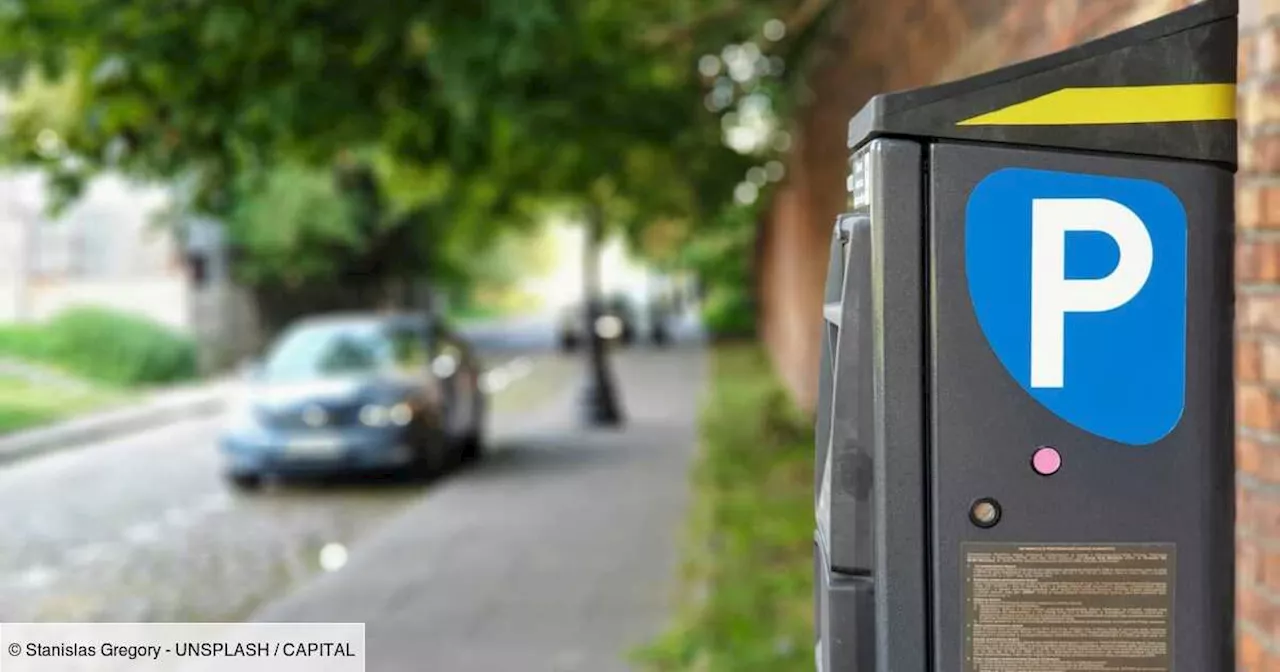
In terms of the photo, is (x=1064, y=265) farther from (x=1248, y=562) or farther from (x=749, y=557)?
(x=749, y=557)

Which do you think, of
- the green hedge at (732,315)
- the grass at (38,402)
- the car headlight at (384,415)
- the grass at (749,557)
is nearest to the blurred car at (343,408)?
the car headlight at (384,415)

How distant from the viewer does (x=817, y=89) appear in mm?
14656

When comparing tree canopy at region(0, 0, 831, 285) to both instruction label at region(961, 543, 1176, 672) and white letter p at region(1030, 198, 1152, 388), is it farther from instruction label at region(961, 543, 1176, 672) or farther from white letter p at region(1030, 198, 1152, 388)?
instruction label at region(961, 543, 1176, 672)

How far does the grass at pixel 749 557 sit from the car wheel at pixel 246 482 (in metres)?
3.91

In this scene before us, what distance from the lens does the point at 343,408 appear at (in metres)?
11.7

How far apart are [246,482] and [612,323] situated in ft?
84.1

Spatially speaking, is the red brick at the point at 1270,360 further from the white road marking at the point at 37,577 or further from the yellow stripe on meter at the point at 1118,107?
the white road marking at the point at 37,577

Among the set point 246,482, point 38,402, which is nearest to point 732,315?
point 38,402

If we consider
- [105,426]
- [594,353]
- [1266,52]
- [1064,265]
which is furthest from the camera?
[105,426]

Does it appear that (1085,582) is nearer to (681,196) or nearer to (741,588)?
(741,588)

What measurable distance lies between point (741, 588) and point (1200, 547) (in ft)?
16.5

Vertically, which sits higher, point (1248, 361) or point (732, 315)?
point (1248, 361)

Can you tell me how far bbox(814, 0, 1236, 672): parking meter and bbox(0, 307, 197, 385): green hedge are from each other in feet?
68.5

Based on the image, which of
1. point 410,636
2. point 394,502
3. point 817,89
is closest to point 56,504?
point 394,502
